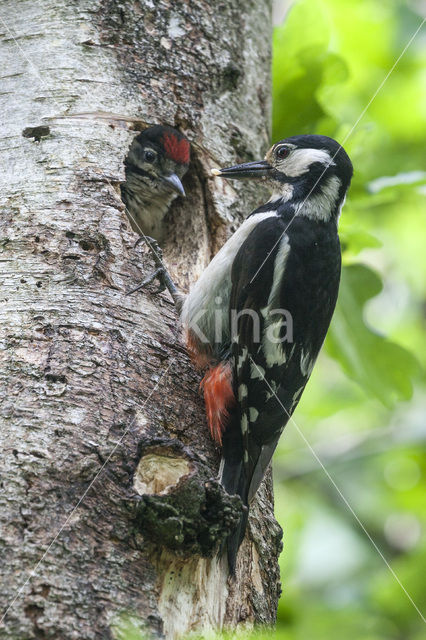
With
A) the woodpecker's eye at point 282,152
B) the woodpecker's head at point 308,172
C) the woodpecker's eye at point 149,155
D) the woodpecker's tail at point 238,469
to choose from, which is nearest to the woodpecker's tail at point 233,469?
the woodpecker's tail at point 238,469

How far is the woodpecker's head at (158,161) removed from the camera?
10.7 ft

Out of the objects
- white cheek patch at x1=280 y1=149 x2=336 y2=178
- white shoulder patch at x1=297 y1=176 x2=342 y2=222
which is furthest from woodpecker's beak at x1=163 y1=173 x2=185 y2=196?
white shoulder patch at x1=297 y1=176 x2=342 y2=222

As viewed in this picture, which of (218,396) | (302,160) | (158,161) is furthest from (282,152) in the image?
(218,396)

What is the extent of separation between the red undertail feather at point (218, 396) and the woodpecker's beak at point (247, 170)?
0.79 m

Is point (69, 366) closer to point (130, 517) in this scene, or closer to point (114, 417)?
point (114, 417)

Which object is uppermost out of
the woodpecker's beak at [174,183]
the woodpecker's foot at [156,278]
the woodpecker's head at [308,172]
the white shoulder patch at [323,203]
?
the woodpecker's beak at [174,183]

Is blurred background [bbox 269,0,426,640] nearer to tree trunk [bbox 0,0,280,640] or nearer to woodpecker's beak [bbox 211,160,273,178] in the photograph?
tree trunk [bbox 0,0,280,640]

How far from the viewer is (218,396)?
107 inches

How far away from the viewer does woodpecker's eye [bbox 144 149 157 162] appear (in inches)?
146

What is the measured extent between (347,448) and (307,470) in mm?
388

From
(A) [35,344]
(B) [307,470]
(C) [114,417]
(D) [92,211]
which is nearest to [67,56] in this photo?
(D) [92,211]

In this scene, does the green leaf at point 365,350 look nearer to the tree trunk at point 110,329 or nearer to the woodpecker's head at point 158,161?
the tree trunk at point 110,329

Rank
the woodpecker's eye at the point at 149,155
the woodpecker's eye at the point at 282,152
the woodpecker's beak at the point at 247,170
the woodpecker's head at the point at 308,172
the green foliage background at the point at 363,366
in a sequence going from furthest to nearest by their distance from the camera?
the woodpecker's eye at the point at 149,155 → the green foliage background at the point at 363,366 → the woodpecker's eye at the point at 282,152 → the woodpecker's head at the point at 308,172 → the woodpecker's beak at the point at 247,170

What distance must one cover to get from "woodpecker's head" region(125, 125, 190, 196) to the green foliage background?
57 cm
